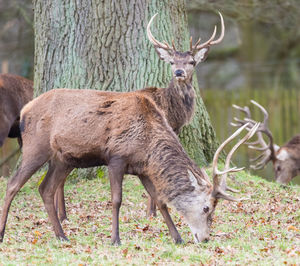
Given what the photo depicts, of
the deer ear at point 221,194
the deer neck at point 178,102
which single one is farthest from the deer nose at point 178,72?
the deer ear at point 221,194

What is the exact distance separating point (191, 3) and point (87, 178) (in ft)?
18.6

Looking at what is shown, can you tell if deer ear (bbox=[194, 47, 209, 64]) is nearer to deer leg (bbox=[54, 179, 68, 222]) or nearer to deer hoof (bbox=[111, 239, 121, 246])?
deer leg (bbox=[54, 179, 68, 222])

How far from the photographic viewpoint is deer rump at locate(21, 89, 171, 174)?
7023mm

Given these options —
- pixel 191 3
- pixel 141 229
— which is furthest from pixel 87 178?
pixel 191 3

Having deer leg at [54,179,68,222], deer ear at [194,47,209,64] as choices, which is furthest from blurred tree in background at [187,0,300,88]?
deer leg at [54,179,68,222]

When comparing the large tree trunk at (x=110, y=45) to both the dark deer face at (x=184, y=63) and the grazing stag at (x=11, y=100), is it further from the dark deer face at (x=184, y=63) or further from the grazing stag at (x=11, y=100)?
the dark deer face at (x=184, y=63)

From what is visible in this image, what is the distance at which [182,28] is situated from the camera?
10281 mm

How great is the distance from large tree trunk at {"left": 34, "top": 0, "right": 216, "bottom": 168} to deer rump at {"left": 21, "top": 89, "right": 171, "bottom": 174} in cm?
238

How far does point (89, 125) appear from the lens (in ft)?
23.8

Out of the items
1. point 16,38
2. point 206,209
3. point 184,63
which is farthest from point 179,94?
point 16,38

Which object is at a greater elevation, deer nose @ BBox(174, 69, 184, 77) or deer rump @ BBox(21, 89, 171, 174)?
deer nose @ BBox(174, 69, 184, 77)

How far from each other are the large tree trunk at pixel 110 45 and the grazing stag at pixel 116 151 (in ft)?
7.83

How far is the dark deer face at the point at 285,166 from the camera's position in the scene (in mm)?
13180

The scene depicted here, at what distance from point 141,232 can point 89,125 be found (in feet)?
4.43
